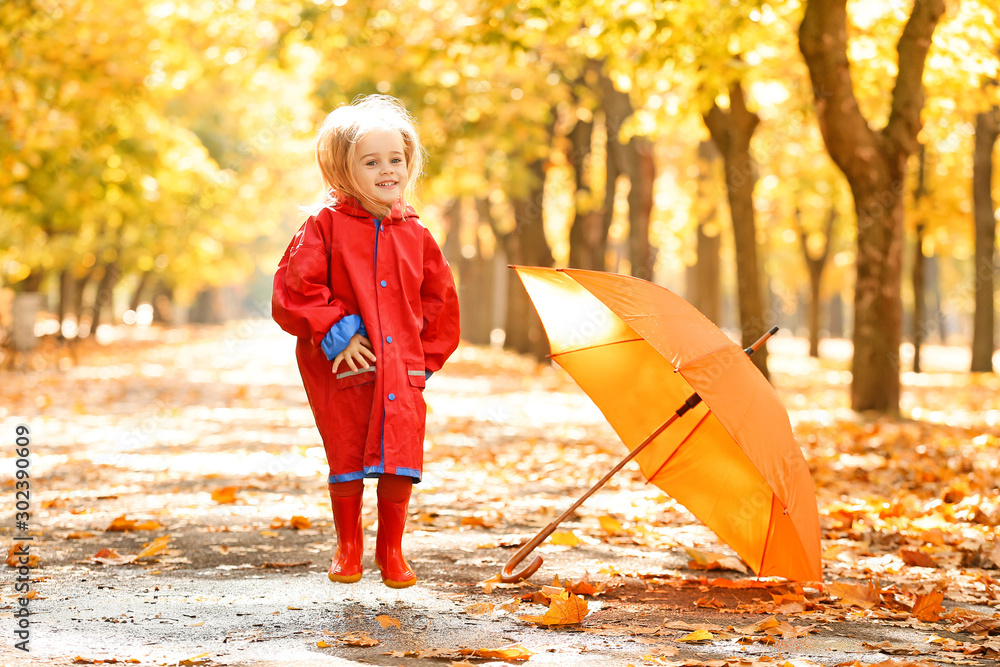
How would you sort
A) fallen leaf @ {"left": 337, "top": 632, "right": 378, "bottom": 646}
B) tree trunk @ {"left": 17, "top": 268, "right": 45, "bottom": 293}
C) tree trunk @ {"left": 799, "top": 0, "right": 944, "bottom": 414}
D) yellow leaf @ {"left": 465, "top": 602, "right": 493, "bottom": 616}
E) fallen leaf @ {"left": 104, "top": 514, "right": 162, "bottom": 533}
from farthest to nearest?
tree trunk @ {"left": 17, "top": 268, "right": 45, "bottom": 293} < tree trunk @ {"left": 799, "top": 0, "right": 944, "bottom": 414} < fallen leaf @ {"left": 104, "top": 514, "right": 162, "bottom": 533} < yellow leaf @ {"left": 465, "top": 602, "right": 493, "bottom": 616} < fallen leaf @ {"left": 337, "top": 632, "right": 378, "bottom": 646}

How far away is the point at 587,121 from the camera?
789 inches

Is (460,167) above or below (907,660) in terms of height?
above

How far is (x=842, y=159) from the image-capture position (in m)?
11.3

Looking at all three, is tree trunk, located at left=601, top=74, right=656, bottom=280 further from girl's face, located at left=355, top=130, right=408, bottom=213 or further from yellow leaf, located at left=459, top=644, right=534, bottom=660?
yellow leaf, located at left=459, top=644, right=534, bottom=660

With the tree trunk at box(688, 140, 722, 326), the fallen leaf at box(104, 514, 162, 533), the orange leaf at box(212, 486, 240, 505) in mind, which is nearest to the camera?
the fallen leaf at box(104, 514, 162, 533)

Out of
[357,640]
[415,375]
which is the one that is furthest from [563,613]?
[415,375]

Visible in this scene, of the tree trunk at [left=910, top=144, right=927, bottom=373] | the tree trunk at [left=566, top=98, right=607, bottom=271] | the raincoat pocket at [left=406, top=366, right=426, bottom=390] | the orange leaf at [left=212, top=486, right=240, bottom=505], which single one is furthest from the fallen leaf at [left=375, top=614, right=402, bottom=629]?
the tree trunk at [left=910, top=144, right=927, bottom=373]

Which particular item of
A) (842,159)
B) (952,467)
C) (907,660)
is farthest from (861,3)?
(907,660)

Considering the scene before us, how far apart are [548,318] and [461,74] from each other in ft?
38.1

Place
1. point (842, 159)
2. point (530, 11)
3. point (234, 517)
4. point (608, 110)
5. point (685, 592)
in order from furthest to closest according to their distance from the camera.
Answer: point (608, 110), point (842, 159), point (530, 11), point (234, 517), point (685, 592)

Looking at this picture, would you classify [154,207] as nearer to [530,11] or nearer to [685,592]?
[530,11]

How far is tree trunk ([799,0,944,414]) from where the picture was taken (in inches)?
419

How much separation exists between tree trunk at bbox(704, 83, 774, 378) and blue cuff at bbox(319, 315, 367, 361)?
962cm

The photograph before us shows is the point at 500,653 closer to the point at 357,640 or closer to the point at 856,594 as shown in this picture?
the point at 357,640
